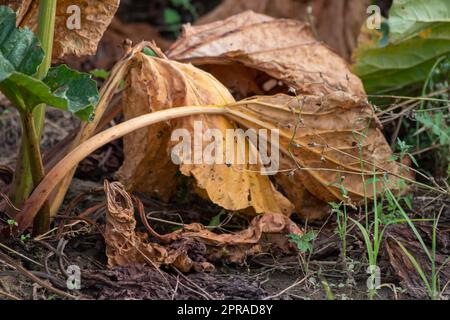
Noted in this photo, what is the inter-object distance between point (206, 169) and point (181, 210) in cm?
28

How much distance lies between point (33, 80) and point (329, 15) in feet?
6.74

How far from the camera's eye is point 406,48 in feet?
8.64

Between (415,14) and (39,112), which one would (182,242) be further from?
(415,14)

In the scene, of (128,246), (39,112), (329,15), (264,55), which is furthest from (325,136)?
(329,15)

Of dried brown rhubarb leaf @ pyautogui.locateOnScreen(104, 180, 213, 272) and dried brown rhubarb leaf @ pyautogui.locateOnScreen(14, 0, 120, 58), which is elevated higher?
dried brown rhubarb leaf @ pyautogui.locateOnScreen(14, 0, 120, 58)

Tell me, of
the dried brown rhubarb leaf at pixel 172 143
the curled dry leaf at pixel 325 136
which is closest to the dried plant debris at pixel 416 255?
the curled dry leaf at pixel 325 136

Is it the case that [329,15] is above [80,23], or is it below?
above

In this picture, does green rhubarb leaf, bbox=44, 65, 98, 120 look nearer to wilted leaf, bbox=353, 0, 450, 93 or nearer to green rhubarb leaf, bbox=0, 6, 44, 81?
→ green rhubarb leaf, bbox=0, 6, 44, 81

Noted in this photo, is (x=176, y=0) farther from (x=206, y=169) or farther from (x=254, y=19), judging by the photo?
(x=206, y=169)

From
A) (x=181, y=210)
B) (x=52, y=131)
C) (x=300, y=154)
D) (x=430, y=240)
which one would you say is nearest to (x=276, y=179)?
(x=300, y=154)

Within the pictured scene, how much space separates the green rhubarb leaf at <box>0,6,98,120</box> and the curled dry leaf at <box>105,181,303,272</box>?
0.25 metres

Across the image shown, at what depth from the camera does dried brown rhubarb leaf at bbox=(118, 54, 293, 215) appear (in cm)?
200

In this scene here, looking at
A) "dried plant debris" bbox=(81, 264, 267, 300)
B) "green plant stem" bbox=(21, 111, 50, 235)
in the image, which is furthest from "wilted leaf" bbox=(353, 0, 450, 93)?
"green plant stem" bbox=(21, 111, 50, 235)

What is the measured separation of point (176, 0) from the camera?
13.1 ft
